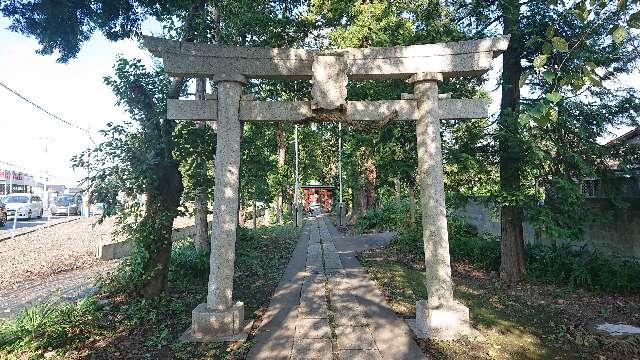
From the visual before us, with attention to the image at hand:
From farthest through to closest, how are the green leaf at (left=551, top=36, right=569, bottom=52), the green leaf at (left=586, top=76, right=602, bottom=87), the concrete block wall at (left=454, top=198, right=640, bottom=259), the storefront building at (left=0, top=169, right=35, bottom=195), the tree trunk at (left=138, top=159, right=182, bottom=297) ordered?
the storefront building at (left=0, top=169, right=35, bottom=195), the concrete block wall at (left=454, top=198, right=640, bottom=259), the tree trunk at (left=138, top=159, right=182, bottom=297), the green leaf at (left=586, top=76, right=602, bottom=87), the green leaf at (left=551, top=36, right=569, bottom=52)

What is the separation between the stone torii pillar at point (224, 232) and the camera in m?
5.15

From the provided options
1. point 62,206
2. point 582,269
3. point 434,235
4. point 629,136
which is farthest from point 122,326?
point 62,206

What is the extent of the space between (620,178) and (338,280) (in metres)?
6.43

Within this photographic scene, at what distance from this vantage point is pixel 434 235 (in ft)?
18.0

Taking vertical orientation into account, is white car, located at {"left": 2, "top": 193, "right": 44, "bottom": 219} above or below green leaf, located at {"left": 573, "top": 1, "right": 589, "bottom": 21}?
below

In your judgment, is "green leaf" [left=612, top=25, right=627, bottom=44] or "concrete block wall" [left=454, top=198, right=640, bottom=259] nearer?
"green leaf" [left=612, top=25, right=627, bottom=44]

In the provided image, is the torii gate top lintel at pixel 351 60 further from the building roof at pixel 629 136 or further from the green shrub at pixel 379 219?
the green shrub at pixel 379 219

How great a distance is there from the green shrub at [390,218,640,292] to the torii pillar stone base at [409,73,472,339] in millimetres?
4217

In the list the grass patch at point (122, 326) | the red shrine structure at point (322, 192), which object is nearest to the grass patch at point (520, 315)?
the grass patch at point (122, 326)

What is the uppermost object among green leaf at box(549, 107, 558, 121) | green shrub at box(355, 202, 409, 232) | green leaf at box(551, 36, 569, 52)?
green leaf at box(551, 36, 569, 52)

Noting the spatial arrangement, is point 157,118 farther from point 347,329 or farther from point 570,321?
point 570,321

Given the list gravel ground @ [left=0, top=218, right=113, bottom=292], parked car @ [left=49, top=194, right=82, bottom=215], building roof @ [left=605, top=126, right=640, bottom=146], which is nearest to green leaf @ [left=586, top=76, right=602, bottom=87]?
building roof @ [left=605, top=126, right=640, bottom=146]

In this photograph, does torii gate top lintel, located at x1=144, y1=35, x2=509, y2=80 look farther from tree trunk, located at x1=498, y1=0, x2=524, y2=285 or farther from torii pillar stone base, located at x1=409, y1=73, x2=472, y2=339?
tree trunk, located at x1=498, y1=0, x2=524, y2=285

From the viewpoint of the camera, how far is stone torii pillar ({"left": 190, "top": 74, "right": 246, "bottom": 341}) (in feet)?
16.9
